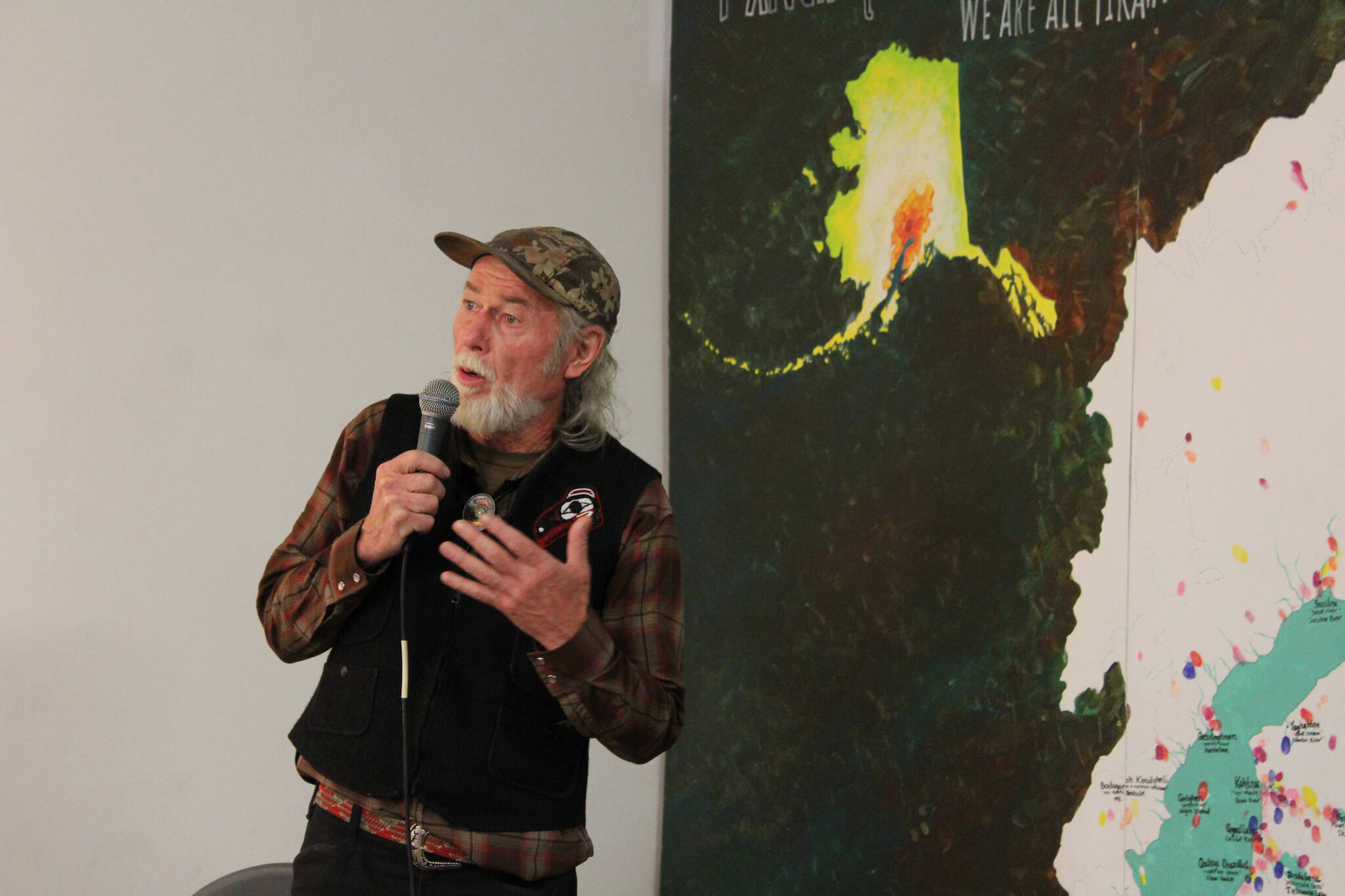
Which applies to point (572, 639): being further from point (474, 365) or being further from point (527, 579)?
point (474, 365)

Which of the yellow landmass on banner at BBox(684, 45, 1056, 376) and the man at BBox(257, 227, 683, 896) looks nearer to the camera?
the man at BBox(257, 227, 683, 896)

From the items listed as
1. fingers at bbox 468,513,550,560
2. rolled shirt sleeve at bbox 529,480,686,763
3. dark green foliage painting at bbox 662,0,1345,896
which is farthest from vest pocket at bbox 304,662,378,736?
dark green foliage painting at bbox 662,0,1345,896

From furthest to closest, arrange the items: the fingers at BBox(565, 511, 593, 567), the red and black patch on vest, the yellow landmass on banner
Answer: the yellow landmass on banner
the red and black patch on vest
the fingers at BBox(565, 511, 593, 567)

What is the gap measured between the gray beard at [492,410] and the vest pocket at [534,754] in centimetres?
46

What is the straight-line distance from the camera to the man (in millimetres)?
1705

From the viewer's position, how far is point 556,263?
78.4 inches

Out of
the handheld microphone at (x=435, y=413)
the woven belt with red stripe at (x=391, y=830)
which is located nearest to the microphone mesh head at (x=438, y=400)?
the handheld microphone at (x=435, y=413)

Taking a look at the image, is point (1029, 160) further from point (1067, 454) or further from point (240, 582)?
point (240, 582)

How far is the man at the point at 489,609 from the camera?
5.59 ft

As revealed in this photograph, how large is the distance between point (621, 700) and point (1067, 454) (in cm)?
122

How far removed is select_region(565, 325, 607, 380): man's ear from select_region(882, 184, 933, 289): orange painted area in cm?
94

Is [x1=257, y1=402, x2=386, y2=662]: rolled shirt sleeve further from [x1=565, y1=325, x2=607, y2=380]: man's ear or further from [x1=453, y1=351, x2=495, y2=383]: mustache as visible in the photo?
[x1=565, y1=325, x2=607, y2=380]: man's ear

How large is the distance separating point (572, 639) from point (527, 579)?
0.13 m

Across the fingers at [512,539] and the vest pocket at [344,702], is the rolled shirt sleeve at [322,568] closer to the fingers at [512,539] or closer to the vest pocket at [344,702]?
the vest pocket at [344,702]
